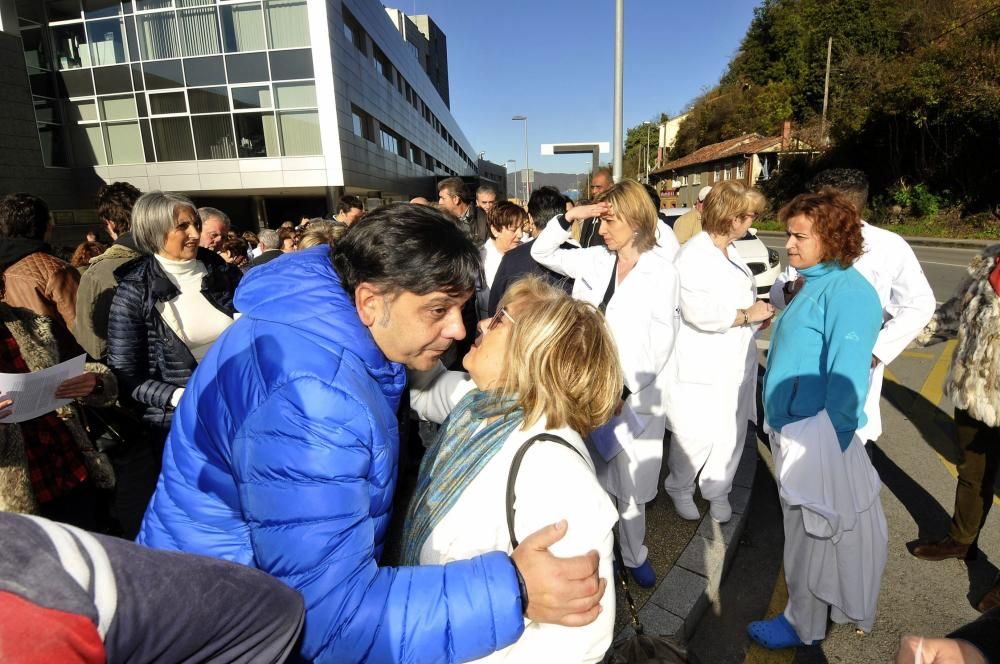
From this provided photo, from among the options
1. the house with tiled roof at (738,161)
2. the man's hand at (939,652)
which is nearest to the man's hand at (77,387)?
the man's hand at (939,652)

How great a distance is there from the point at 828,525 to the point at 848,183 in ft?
8.00

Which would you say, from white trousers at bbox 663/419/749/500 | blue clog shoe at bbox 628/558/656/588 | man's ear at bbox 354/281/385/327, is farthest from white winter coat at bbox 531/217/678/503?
man's ear at bbox 354/281/385/327

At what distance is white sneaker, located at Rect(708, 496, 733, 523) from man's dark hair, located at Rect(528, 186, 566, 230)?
9.78ft

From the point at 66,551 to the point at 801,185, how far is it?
38719 millimetres

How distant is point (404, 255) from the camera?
1302mm

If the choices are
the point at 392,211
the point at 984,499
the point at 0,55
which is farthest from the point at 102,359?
the point at 0,55

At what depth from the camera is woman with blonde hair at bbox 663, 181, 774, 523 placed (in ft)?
11.1

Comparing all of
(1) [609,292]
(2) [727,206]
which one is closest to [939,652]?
(1) [609,292]

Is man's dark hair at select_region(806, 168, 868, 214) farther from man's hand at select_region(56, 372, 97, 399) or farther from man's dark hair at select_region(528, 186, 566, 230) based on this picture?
man's hand at select_region(56, 372, 97, 399)

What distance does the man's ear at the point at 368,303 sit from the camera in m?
1.34

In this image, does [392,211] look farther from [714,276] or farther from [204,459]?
[714,276]

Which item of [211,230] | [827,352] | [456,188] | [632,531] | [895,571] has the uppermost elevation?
[456,188]

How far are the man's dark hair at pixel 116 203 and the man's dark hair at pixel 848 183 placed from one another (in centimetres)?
472

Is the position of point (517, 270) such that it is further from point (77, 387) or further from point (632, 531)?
point (77, 387)
